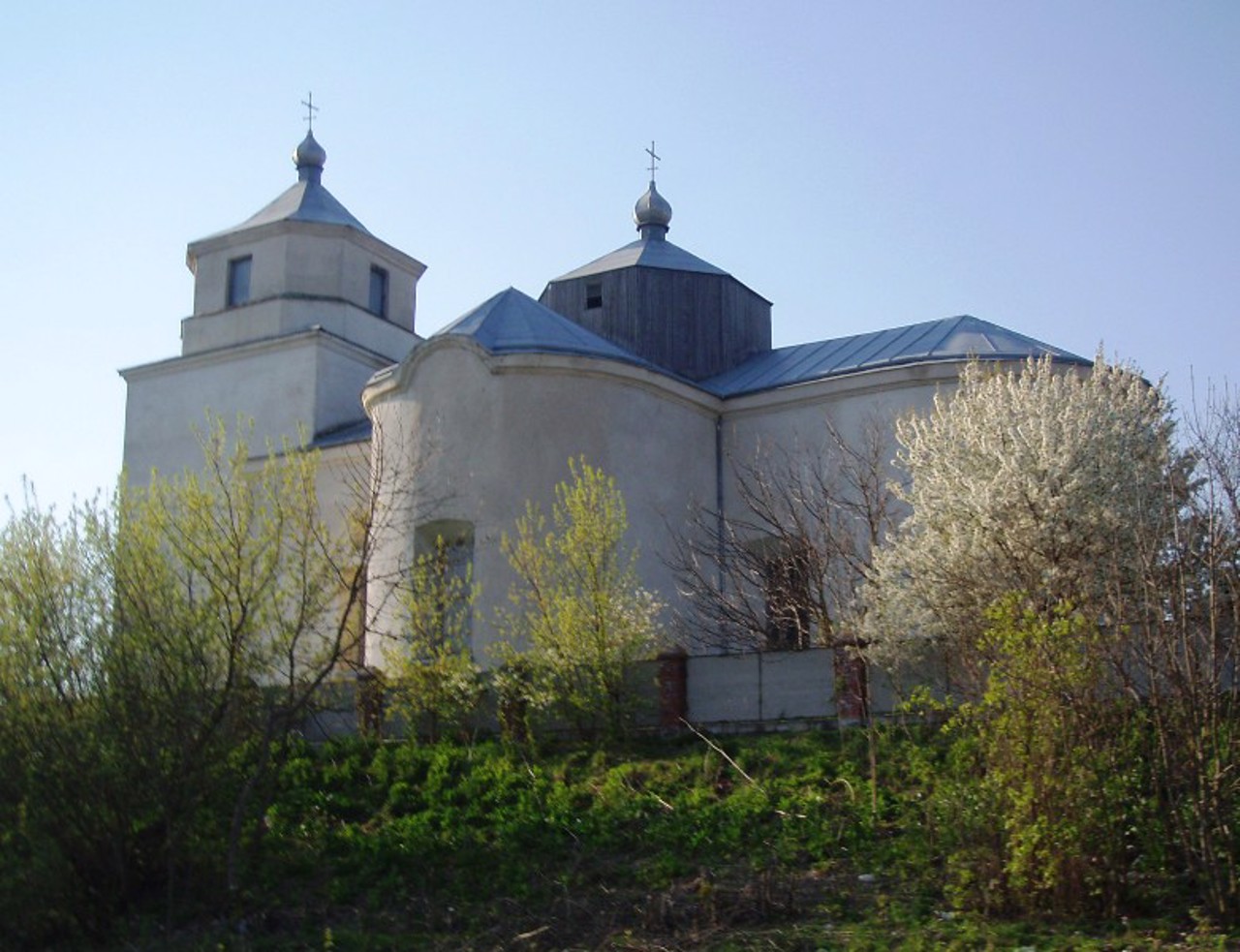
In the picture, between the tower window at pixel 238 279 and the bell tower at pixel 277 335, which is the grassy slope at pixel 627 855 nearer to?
the bell tower at pixel 277 335

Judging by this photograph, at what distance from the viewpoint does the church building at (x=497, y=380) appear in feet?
71.2

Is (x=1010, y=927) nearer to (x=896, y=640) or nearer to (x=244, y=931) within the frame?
(x=896, y=640)

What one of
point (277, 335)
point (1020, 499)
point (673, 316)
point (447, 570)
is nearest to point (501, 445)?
point (447, 570)

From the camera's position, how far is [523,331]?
75.2 feet

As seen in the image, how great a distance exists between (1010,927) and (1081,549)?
21.7ft

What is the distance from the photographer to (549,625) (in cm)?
1811

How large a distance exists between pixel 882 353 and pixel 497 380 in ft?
20.4

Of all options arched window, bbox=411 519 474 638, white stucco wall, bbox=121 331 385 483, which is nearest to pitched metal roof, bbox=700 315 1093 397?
arched window, bbox=411 519 474 638

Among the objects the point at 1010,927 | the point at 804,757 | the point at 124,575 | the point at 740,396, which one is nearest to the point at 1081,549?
the point at 804,757

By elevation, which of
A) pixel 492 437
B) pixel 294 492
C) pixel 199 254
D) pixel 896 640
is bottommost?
pixel 896 640

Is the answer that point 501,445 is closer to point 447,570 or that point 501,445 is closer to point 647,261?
point 447,570

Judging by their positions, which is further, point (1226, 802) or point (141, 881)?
point (141, 881)

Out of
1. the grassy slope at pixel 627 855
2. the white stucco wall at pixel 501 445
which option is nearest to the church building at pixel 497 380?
the white stucco wall at pixel 501 445

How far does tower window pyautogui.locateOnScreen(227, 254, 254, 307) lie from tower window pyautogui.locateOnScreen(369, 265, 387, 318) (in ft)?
7.46
